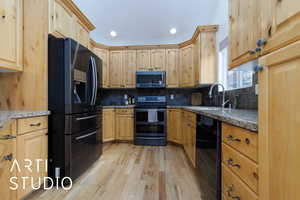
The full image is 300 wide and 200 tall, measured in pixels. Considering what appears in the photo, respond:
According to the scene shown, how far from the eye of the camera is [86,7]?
3139mm

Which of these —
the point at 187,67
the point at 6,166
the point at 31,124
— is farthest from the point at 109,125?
the point at 6,166

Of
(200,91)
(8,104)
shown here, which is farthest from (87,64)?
(200,91)

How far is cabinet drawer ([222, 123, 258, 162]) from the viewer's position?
794 mm

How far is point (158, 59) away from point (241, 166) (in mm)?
3308

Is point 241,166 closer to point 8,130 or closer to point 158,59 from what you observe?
point 8,130

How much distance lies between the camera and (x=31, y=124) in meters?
1.54

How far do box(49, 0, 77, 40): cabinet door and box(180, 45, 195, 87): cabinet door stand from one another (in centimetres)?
243

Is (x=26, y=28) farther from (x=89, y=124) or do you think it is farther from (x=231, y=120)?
(x=231, y=120)

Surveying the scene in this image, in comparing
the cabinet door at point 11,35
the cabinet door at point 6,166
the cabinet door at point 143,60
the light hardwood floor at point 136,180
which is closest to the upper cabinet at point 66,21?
the cabinet door at point 11,35

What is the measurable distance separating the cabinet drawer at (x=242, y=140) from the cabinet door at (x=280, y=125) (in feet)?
0.21

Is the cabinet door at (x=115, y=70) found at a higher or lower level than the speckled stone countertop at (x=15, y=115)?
higher

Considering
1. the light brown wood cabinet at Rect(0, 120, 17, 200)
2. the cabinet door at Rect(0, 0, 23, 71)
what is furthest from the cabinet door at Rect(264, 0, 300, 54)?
the cabinet door at Rect(0, 0, 23, 71)

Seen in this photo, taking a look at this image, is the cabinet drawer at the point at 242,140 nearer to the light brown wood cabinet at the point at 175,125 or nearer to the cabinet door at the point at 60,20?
the cabinet door at the point at 60,20

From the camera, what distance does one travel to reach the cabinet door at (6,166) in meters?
1.26
